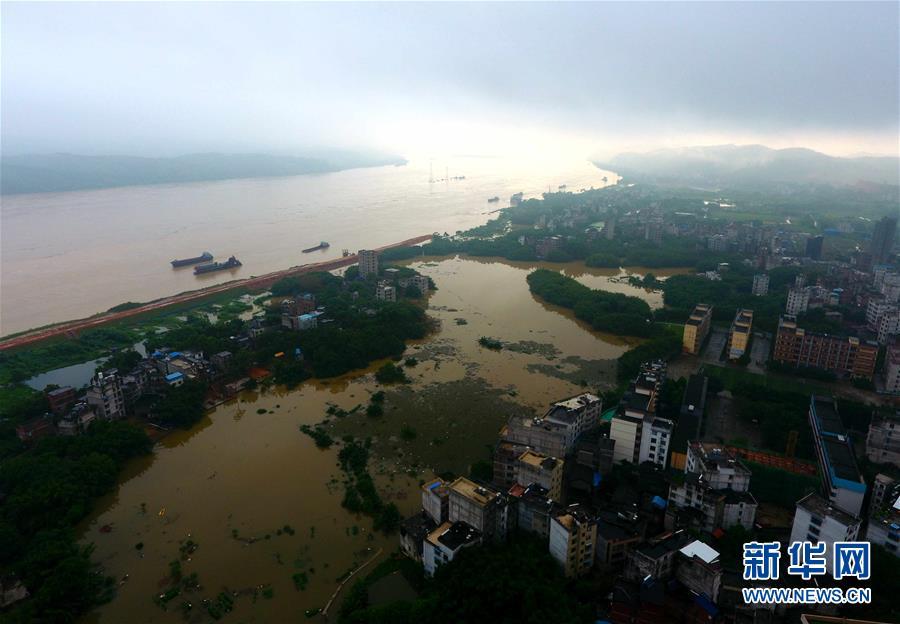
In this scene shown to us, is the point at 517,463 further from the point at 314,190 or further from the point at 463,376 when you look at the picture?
the point at 314,190

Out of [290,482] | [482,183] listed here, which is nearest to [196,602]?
[290,482]

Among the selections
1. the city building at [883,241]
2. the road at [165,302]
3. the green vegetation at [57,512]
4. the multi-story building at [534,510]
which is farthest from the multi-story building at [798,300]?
the green vegetation at [57,512]

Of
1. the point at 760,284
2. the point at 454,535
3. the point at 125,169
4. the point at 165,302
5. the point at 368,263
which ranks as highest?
the point at 125,169

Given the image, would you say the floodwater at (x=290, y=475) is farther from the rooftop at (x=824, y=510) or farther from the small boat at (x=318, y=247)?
the small boat at (x=318, y=247)

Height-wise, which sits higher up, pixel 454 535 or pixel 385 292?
pixel 454 535

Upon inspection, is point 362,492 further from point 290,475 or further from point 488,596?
point 488,596

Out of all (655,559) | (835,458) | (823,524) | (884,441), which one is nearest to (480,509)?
(655,559)

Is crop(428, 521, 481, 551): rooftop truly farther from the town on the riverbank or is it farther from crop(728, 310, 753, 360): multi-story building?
crop(728, 310, 753, 360): multi-story building
